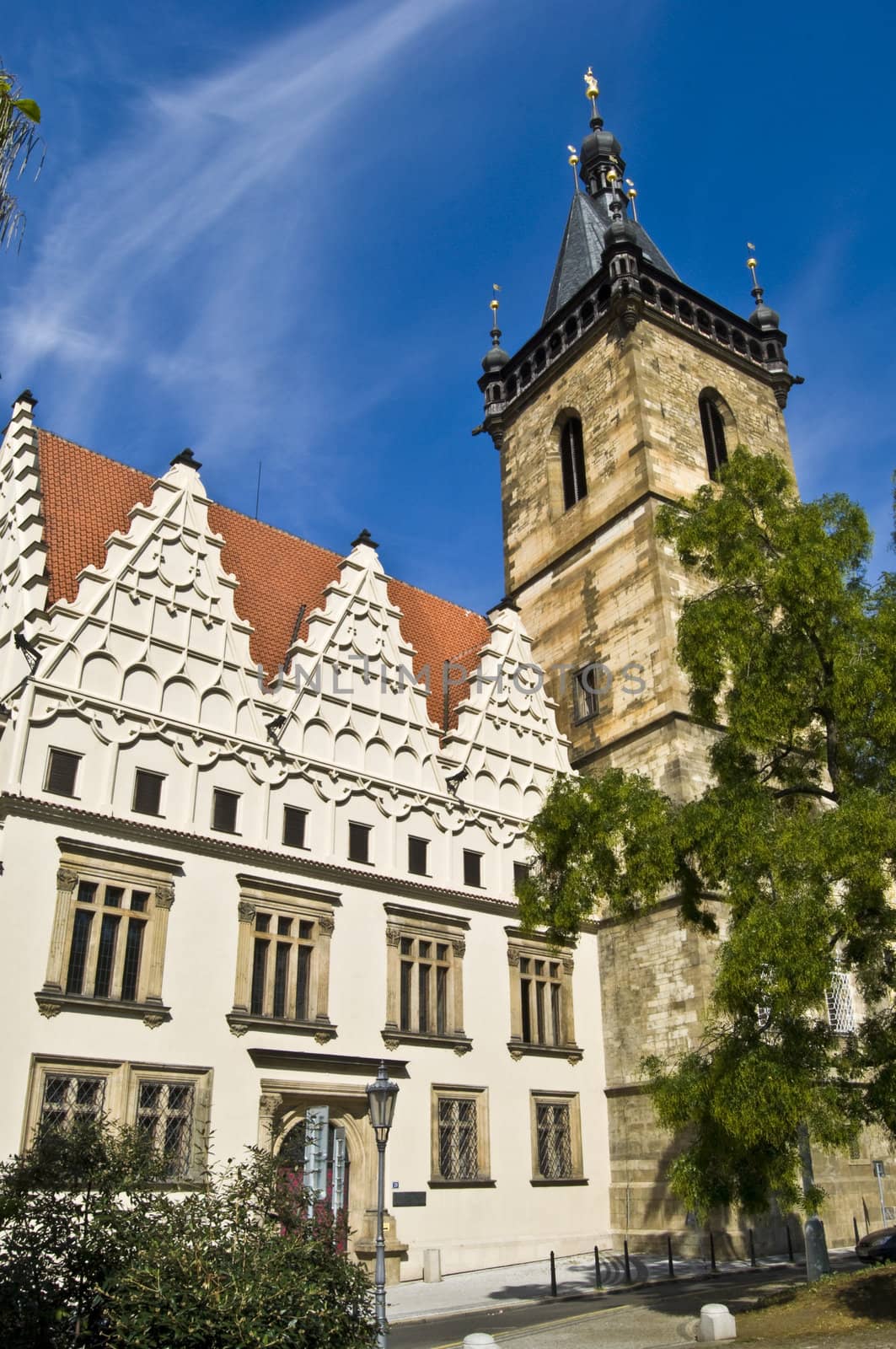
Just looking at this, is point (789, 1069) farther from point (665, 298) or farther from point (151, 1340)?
point (665, 298)

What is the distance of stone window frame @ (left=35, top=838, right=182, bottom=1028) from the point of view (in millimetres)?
15505

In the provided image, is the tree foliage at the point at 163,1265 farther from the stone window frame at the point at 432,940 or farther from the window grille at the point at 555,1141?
the window grille at the point at 555,1141

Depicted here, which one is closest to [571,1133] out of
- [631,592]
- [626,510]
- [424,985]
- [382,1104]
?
[424,985]

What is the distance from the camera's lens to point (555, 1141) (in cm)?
2134

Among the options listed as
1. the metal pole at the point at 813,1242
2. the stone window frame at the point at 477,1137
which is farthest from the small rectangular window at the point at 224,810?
the metal pole at the point at 813,1242

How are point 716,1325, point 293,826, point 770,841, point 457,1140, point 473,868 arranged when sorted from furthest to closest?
point 473,868 < point 457,1140 < point 293,826 < point 770,841 < point 716,1325

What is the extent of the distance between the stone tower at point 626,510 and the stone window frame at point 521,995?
1.07 metres

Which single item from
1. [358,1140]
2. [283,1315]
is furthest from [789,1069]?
[358,1140]

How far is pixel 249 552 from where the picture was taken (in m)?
24.7

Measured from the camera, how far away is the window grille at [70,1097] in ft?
48.9

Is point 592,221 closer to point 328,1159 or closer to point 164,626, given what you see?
point 164,626

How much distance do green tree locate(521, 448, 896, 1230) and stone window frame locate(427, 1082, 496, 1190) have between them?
6.54 metres

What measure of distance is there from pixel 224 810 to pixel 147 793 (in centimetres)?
147

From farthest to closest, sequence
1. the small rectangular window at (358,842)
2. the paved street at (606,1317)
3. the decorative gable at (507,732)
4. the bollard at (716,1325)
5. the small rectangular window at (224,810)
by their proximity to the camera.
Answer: the decorative gable at (507,732), the small rectangular window at (358,842), the small rectangular window at (224,810), the paved street at (606,1317), the bollard at (716,1325)
